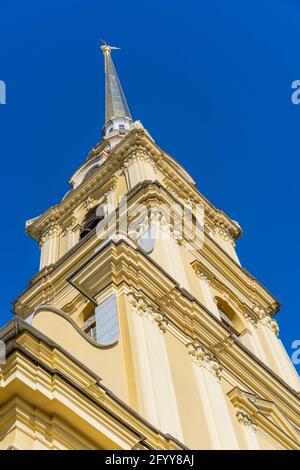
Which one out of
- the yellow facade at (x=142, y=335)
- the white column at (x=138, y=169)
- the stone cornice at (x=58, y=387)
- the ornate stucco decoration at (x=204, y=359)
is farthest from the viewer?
the white column at (x=138, y=169)

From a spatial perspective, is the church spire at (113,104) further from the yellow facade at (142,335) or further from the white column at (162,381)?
the white column at (162,381)

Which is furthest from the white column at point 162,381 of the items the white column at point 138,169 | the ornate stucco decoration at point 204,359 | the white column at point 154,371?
the white column at point 138,169

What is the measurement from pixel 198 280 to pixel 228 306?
205 centimetres

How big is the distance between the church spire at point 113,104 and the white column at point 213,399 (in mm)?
25737

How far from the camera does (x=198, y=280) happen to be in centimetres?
2425

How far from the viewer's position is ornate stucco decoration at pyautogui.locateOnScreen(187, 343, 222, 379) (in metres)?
18.2

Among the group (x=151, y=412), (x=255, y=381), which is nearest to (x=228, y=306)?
(x=255, y=381)

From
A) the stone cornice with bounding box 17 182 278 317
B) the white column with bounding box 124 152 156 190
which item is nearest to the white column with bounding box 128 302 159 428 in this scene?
the stone cornice with bounding box 17 182 278 317

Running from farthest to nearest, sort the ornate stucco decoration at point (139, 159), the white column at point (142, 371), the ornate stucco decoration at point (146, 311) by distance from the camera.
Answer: the ornate stucco decoration at point (139, 159) → the ornate stucco decoration at point (146, 311) → the white column at point (142, 371)

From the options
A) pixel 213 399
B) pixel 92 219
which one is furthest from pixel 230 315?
pixel 213 399

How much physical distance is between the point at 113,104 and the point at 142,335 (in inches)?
1413

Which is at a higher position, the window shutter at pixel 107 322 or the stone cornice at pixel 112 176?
the stone cornice at pixel 112 176

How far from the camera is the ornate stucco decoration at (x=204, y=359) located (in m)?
18.2

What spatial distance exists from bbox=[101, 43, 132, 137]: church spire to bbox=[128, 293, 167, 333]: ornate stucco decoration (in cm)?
2554
